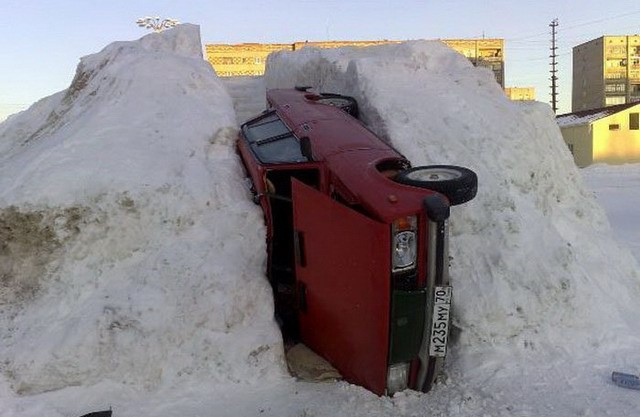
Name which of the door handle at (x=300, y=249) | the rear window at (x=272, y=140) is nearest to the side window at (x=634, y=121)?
the rear window at (x=272, y=140)

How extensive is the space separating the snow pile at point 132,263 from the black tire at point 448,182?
155 centimetres

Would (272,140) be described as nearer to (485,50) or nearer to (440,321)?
(440,321)

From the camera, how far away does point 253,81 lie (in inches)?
488

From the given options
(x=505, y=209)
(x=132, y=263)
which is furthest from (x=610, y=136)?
(x=132, y=263)

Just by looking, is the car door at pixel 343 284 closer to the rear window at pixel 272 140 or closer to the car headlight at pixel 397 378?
the car headlight at pixel 397 378

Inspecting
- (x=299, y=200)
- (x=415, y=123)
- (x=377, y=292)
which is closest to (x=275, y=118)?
(x=415, y=123)

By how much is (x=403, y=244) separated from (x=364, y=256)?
0.28 meters

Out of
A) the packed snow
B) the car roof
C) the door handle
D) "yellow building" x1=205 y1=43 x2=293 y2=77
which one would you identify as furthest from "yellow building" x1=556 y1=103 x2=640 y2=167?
the door handle

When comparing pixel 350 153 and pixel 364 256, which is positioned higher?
pixel 350 153

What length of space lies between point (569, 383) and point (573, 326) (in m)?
0.79

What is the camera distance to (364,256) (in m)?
3.96

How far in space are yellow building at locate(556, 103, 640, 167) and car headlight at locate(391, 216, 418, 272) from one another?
3640cm

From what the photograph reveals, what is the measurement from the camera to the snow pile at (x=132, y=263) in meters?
4.32

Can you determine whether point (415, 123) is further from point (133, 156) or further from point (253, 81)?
point (253, 81)
